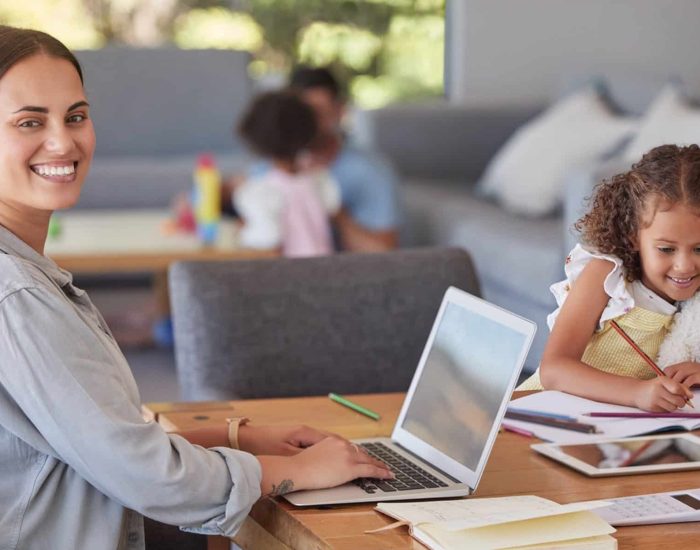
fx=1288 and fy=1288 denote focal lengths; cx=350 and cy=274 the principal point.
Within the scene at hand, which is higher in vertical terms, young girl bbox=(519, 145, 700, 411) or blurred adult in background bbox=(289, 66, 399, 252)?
young girl bbox=(519, 145, 700, 411)

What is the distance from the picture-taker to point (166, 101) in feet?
18.2

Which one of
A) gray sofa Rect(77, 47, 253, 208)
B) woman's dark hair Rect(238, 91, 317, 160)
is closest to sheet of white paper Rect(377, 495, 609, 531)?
woman's dark hair Rect(238, 91, 317, 160)

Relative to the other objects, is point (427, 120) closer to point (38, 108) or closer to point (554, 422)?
point (554, 422)

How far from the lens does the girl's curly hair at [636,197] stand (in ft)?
4.30

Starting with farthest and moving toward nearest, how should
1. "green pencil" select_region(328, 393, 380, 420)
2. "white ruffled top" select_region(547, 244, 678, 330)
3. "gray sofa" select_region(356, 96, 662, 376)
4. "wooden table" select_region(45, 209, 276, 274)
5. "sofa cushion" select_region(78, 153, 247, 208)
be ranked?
"sofa cushion" select_region(78, 153, 247, 208) < "wooden table" select_region(45, 209, 276, 274) < "gray sofa" select_region(356, 96, 662, 376) < "green pencil" select_region(328, 393, 380, 420) < "white ruffled top" select_region(547, 244, 678, 330)

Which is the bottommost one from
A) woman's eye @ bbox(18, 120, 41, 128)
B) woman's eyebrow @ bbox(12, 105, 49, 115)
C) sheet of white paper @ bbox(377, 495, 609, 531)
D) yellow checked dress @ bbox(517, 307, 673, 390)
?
sheet of white paper @ bbox(377, 495, 609, 531)

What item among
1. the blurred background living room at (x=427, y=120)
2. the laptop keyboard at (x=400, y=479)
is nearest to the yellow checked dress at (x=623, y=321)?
the laptop keyboard at (x=400, y=479)

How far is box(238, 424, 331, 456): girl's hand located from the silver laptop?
0.06m

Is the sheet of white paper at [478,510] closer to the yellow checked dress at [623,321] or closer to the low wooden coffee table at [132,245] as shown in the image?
the yellow checked dress at [623,321]

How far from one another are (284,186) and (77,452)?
2529 millimetres

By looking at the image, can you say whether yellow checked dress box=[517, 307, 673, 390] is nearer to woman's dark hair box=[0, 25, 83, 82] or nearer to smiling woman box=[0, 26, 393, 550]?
smiling woman box=[0, 26, 393, 550]

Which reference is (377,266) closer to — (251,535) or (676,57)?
(251,535)

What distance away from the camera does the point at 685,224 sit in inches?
50.9

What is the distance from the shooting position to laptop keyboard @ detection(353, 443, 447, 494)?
4.27 feet
